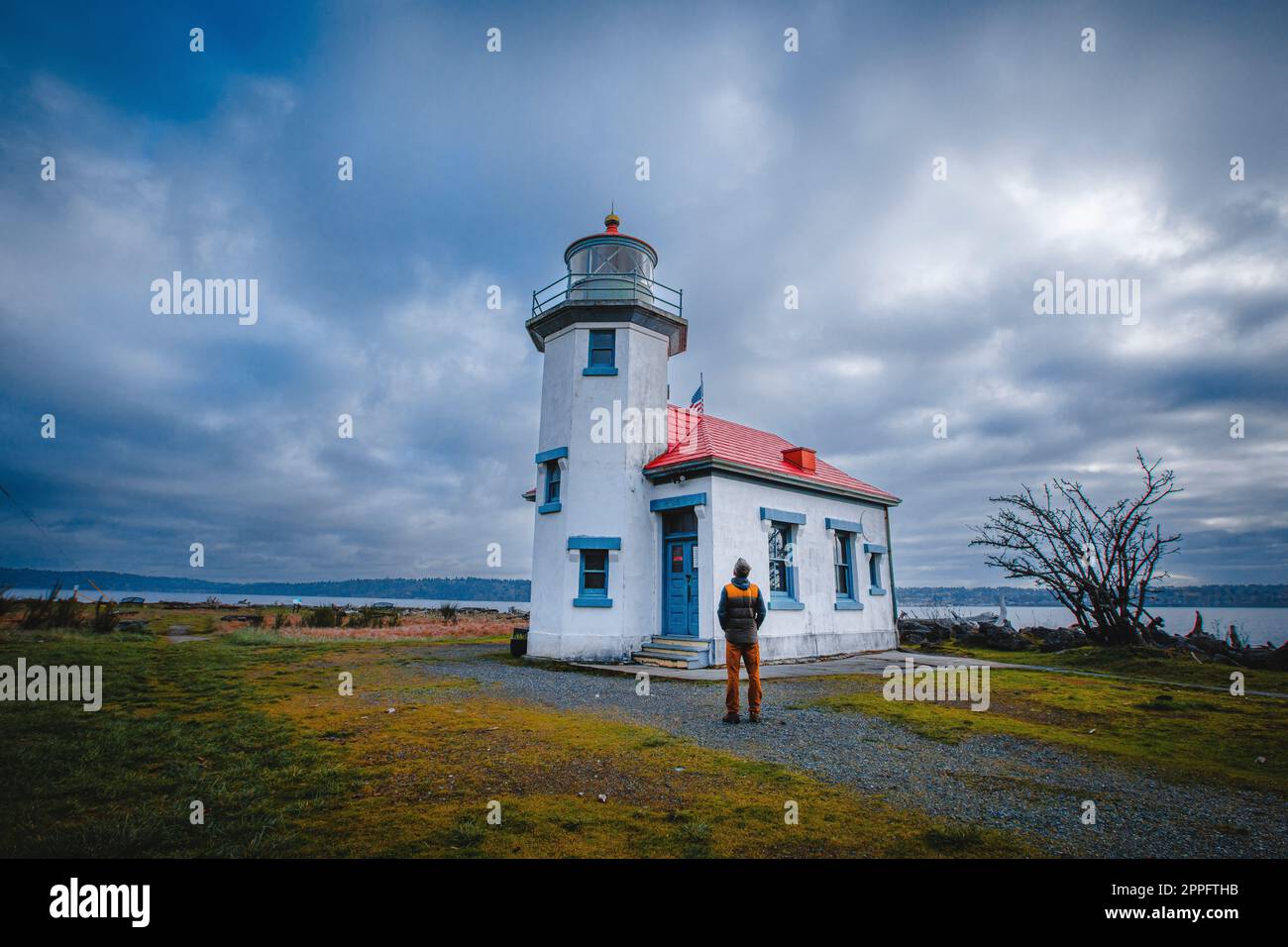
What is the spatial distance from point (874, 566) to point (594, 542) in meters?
10.1

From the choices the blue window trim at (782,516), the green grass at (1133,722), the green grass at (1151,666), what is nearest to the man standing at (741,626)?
the green grass at (1133,722)

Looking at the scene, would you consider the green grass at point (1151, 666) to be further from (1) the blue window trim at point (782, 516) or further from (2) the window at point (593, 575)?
(2) the window at point (593, 575)

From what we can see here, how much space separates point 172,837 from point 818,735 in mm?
6078

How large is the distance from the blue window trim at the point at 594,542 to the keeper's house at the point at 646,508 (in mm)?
36

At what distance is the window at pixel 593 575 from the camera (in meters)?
14.4

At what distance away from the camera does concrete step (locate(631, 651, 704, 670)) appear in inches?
504

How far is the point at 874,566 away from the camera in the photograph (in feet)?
61.8

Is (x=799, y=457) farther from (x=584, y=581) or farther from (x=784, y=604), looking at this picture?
(x=584, y=581)

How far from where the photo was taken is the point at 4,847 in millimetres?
3246

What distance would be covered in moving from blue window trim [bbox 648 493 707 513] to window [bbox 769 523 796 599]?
2.58 meters

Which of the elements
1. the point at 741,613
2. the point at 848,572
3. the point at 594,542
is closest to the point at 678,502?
the point at 594,542
